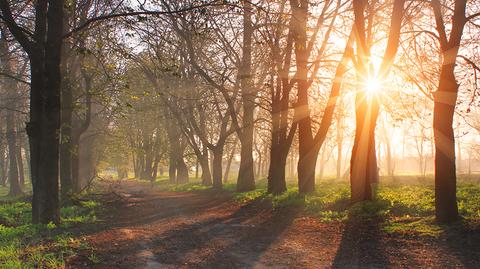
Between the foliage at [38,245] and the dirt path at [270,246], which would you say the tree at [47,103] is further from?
the dirt path at [270,246]

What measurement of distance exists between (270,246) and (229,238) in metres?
1.38

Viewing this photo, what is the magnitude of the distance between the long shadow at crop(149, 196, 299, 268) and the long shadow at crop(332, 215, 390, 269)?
1.55 m

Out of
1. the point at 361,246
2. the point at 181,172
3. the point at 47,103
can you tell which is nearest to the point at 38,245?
the point at 47,103

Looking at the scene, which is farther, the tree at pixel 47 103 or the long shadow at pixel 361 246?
the tree at pixel 47 103

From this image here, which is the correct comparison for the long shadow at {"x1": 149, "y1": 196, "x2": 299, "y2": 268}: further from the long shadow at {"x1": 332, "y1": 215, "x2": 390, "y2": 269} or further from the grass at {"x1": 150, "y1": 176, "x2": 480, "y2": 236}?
the long shadow at {"x1": 332, "y1": 215, "x2": 390, "y2": 269}

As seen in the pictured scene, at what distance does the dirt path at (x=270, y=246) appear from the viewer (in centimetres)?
757

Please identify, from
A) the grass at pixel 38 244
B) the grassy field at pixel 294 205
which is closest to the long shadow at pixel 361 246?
the grassy field at pixel 294 205

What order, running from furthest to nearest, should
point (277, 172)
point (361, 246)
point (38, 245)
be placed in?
point (277, 172) < point (361, 246) < point (38, 245)

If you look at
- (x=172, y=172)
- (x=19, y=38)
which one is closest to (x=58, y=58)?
(x=19, y=38)

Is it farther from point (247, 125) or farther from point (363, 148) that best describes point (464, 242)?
point (247, 125)

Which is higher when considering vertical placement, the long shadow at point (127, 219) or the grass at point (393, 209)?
the grass at point (393, 209)

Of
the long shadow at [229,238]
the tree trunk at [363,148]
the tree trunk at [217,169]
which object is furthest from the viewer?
the tree trunk at [217,169]

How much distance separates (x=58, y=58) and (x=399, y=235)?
30.3 feet

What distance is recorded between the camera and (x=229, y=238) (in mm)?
10336
